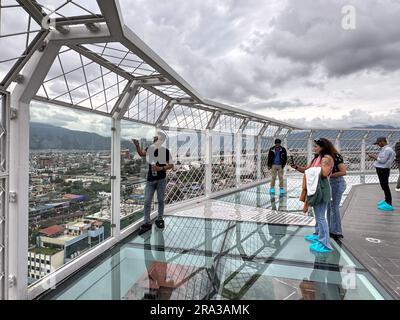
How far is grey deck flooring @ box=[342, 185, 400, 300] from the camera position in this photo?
7.55 ft

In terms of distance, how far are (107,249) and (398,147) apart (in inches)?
247

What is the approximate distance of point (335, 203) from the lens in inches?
122

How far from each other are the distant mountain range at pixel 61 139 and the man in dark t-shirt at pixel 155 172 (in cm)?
69

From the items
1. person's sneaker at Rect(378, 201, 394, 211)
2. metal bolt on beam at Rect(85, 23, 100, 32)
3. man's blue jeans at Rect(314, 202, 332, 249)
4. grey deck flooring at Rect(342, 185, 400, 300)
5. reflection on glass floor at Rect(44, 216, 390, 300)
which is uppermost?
metal bolt on beam at Rect(85, 23, 100, 32)

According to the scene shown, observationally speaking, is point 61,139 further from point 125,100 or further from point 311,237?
point 311,237

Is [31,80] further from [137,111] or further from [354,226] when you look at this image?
[354,226]

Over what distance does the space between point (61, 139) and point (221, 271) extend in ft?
6.45

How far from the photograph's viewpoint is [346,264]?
249cm

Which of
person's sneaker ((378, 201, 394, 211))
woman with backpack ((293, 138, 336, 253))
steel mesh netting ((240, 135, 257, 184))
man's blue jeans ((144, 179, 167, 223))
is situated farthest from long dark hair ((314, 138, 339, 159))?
steel mesh netting ((240, 135, 257, 184))

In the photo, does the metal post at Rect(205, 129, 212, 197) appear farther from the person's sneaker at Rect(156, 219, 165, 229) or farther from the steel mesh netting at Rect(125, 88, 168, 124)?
the person's sneaker at Rect(156, 219, 165, 229)

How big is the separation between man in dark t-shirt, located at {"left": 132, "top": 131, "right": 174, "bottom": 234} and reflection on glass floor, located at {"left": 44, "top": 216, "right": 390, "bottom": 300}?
0.33m

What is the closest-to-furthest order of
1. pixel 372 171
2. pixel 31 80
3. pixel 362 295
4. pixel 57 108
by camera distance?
1. pixel 31 80
2. pixel 362 295
3. pixel 57 108
4. pixel 372 171

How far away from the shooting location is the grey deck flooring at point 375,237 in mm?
2301

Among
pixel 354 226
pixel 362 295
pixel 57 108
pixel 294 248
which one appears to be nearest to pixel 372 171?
pixel 354 226
